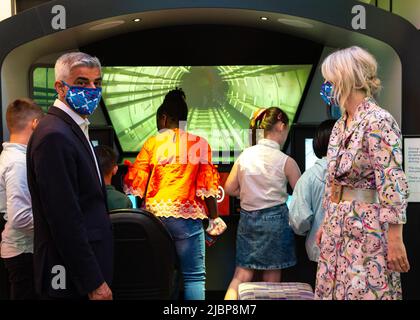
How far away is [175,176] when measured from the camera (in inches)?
152

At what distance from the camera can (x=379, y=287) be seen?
2.46m

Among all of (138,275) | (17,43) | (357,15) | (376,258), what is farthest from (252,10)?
(376,258)

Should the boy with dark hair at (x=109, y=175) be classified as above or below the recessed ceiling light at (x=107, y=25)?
below

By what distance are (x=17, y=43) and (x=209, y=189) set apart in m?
1.51

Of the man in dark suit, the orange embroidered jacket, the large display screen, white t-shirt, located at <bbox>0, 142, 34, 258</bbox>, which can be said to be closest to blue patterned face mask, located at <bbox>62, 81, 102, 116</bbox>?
the man in dark suit

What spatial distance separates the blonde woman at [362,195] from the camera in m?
2.39

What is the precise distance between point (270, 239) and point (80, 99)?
194 cm

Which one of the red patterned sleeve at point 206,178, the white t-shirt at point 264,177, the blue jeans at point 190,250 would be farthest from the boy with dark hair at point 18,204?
the white t-shirt at point 264,177

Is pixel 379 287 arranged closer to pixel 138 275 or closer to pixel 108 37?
pixel 138 275

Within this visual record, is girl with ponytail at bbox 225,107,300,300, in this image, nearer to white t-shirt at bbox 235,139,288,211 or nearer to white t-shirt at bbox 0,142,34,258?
white t-shirt at bbox 235,139,288,211

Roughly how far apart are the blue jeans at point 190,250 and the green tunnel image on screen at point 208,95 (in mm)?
2123

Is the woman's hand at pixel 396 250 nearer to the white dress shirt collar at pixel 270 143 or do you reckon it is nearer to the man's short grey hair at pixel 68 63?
the man's short grey hair at pixel 68 63

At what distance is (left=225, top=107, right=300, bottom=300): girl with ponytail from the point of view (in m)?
3.98

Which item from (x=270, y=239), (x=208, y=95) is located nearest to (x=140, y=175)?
(x=270, y=239)
